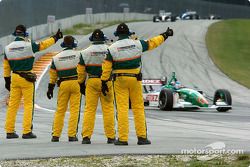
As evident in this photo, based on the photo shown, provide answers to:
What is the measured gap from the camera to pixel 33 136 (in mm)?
12945

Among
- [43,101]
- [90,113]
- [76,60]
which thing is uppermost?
[76,60]

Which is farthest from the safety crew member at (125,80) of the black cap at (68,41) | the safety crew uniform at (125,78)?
the black cap at (68,41)

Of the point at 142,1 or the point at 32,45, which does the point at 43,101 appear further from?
the point at 142,1

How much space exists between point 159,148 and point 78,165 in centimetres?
179

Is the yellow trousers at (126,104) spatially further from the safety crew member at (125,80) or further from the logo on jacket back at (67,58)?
the logo on jacket back at (67,58)

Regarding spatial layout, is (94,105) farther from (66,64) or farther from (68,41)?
(68,41)

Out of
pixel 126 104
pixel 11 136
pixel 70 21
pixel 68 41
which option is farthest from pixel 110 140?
pixel 70 21

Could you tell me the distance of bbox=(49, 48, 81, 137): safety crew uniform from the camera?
12.5m

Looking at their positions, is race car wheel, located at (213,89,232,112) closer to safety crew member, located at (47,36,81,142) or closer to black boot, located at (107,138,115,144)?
safety crew member, located at (47,36,81,142)

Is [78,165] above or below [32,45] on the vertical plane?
below

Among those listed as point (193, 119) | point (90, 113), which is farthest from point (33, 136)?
point (193, 119)

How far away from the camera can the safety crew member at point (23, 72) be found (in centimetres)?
1290

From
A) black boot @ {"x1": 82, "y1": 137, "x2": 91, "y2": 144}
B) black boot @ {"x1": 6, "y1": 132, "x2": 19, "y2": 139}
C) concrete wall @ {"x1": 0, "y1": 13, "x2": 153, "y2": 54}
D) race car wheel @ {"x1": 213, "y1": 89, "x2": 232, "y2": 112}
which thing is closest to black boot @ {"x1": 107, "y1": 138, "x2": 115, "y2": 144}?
black boot @ {"x1": 82, "y1": 137, "x2": 91, "y2": 144}

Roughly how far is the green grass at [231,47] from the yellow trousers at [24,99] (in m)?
17.5
